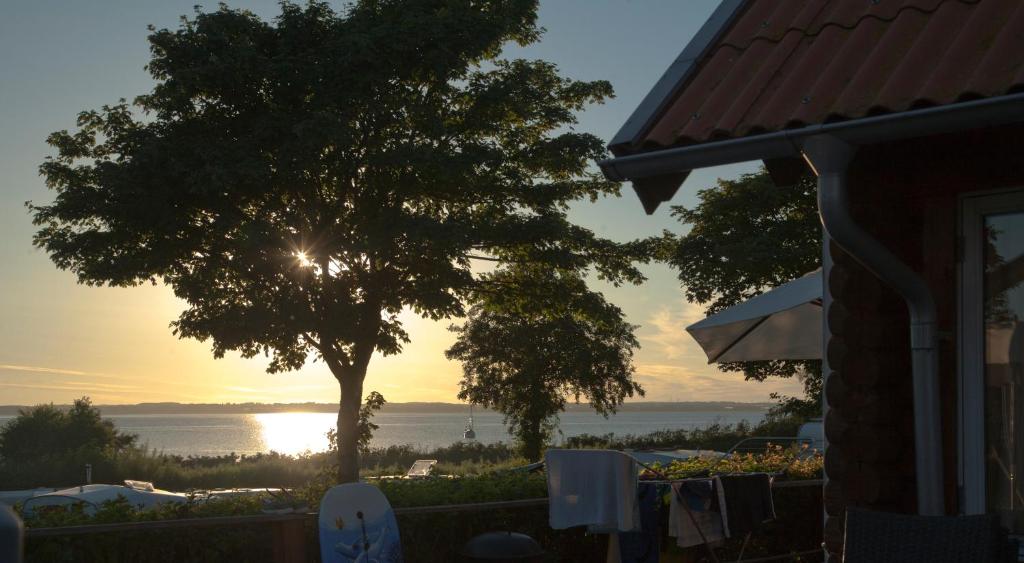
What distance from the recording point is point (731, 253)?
31250 millimetres

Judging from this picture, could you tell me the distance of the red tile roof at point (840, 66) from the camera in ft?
12.6

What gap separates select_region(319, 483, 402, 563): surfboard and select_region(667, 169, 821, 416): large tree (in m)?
23.1

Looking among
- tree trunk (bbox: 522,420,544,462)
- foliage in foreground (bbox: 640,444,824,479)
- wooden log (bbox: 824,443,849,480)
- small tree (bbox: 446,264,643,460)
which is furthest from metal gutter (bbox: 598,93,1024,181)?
tree trunk (bbox: 522,420,544,462)

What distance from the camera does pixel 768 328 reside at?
985 cm

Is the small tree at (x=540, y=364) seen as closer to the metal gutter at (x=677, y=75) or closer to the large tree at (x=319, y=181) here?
the large tree at (x=319, y=181)

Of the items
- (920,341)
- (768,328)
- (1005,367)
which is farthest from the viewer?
(768,328)

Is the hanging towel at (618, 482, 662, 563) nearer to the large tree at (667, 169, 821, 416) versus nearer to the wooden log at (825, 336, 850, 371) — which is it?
the wooden log at (825, 336, 850, 371)

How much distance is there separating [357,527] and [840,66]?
5078 millimetres

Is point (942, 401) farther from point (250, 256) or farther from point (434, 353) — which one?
point (434, 353)

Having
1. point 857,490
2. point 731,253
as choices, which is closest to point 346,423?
point 731,253

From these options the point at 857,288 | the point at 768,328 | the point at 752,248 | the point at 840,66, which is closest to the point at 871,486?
the point at 857,288

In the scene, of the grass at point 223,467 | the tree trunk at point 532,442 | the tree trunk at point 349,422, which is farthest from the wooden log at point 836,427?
the tree trunk at point 532,442

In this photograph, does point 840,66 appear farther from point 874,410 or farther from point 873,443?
point 873,443

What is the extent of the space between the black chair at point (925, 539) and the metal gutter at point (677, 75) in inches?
72.7
